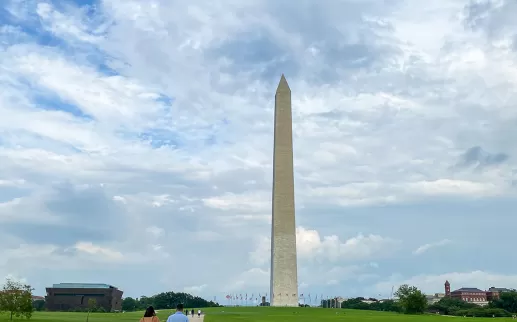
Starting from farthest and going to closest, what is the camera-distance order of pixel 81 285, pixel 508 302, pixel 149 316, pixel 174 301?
1. pixel 81 285
2. pixel 174 301
3. pixel 508 302
4. pixel 149 316

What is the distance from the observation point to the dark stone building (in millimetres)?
111250

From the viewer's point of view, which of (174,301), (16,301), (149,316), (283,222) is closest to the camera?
(149,316)

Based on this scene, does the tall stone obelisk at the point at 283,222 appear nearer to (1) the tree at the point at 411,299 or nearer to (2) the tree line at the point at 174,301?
(1) the tree at the point at 411,299

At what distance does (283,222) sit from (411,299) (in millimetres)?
18625

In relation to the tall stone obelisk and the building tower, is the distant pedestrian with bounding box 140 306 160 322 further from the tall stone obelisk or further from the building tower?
the building tower

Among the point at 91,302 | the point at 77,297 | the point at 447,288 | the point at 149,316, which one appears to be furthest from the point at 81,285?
the point at 149,316

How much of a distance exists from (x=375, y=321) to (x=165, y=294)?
74088 mm

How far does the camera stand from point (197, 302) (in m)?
102

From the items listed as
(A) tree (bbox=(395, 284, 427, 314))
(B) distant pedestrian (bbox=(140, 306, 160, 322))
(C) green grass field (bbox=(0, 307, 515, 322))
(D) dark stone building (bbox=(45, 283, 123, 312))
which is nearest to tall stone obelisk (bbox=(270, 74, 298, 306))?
(C) green grass field (bbox=(0, 307, 515, 322))

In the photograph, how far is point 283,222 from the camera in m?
63.0

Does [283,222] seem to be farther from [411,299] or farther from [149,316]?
[149,316]

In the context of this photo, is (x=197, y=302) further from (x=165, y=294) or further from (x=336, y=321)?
(x=336, y=321)

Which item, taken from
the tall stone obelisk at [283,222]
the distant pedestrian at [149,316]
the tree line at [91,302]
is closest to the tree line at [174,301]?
the tree line at [91,302]

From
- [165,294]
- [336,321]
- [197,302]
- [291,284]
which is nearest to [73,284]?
[165,294]
